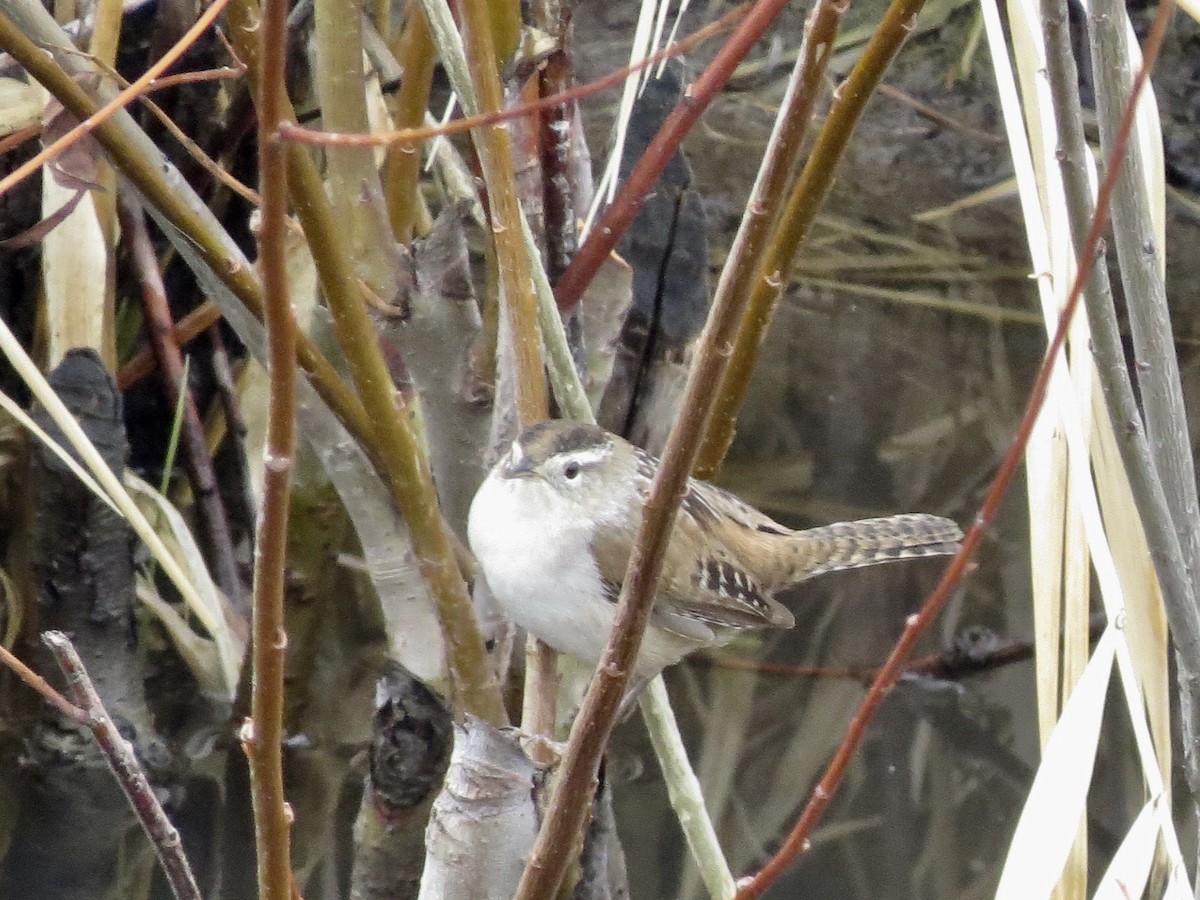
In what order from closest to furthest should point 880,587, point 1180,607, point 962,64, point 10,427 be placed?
point 1180,607, point 10,427, point 880,587, point 962,64

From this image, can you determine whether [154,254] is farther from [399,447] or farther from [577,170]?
[399,447]

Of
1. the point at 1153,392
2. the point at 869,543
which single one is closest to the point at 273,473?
the point at 1153,392

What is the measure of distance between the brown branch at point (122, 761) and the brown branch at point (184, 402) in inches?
76.0

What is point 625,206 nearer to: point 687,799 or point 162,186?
point 162,186

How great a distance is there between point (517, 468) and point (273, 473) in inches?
48.7

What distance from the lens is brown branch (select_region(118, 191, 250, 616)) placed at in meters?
3.10

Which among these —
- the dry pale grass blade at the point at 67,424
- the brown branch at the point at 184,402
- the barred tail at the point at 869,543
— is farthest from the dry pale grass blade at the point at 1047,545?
the brown branch at the point at 184,402

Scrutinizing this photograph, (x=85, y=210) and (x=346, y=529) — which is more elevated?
(x=85, y=210)

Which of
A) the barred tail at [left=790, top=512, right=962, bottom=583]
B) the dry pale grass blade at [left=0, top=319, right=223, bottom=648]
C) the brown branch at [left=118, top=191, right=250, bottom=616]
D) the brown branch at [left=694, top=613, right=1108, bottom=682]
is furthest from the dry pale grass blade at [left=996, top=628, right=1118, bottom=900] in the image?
the brown branch at [left=694, top=613, right=1108, bottom=682]

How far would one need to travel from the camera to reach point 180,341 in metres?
3.19

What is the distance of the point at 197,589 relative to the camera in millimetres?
3021

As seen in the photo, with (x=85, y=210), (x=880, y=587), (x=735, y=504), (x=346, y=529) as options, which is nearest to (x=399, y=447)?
(x=735, y=504)

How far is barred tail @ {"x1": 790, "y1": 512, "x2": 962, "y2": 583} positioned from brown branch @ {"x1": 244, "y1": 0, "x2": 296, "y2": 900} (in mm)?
1757

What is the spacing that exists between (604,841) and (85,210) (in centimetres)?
161
